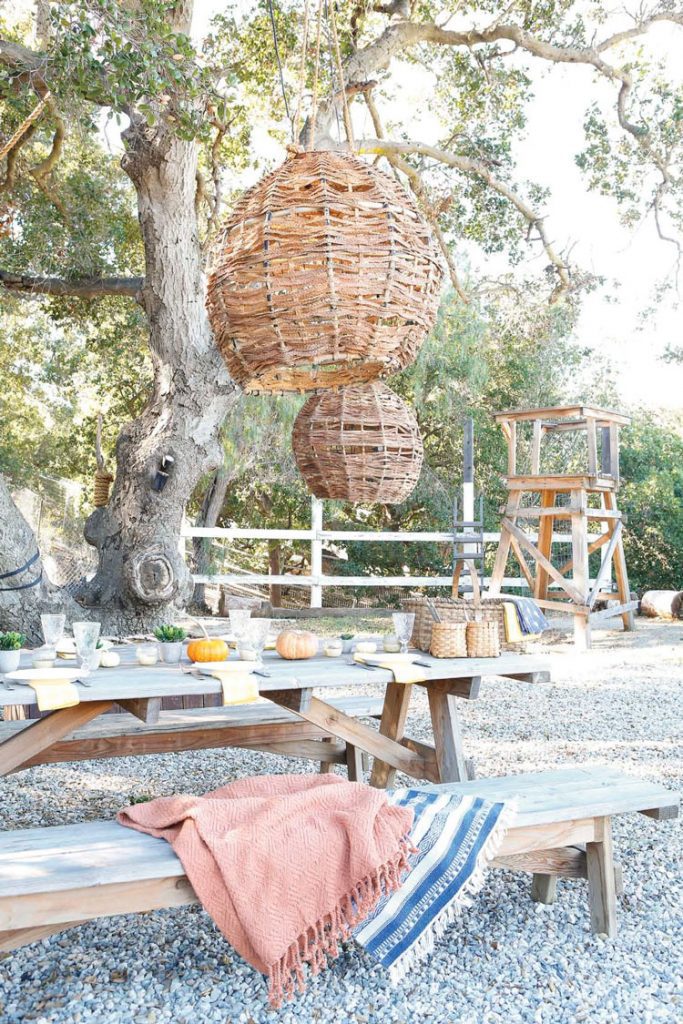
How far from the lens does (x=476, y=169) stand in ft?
25.3

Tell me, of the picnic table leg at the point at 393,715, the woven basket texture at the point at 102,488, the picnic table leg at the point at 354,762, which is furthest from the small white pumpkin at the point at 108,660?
the woven basket texture at the point at 102,488

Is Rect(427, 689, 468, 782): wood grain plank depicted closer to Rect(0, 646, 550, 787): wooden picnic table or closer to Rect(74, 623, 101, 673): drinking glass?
Rect(0, 646, 550, 787): wooden picnic table

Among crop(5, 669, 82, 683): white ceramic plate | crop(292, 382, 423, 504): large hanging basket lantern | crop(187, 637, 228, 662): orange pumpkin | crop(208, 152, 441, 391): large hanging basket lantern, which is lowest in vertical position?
crop(5, 669, 82, 683): white ceramic plate

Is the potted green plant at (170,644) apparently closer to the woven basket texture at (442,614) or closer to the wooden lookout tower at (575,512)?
the woven basket texture at (442,614)

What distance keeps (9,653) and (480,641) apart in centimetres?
170

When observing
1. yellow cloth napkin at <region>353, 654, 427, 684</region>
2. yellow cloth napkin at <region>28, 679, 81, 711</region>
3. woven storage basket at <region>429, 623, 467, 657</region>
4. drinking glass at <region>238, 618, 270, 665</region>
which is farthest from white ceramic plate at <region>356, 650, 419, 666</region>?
yellow cloth napkin at <region>28, 679, 81, 711</region>

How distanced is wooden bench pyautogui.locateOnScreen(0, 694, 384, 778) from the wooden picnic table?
0.14 metres

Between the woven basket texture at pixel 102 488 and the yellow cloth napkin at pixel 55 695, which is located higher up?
the woven basket texture at pixel 102 488

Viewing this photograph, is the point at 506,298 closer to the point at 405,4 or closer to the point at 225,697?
the point at 405,4

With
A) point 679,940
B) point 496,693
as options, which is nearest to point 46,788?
point 679,940

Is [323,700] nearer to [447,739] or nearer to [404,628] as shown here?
[404,628]

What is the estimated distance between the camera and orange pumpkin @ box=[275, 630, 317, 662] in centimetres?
335

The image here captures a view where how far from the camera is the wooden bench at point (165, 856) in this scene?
189cm

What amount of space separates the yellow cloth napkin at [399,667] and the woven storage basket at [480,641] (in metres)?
0.30
